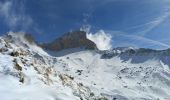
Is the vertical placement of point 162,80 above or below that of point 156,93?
above

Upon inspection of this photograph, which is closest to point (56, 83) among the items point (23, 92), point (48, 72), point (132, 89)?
point (48, 72)

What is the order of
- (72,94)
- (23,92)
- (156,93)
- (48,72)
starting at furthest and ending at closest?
1. (156,93)
2. (48,72)
3. (72,94)
4. (23,92)

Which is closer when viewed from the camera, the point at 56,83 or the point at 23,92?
the point at 23,92

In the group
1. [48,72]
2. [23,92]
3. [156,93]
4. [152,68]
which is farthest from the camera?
[152,68]

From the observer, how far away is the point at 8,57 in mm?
57969

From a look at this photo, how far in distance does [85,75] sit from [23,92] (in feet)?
427

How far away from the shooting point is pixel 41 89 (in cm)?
5019

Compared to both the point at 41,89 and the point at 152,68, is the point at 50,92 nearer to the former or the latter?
the point at 41,89

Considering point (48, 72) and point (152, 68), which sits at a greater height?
point (152, 68)

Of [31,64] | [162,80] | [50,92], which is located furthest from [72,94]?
[162,80]

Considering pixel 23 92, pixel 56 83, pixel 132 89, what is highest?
pixel 132 89

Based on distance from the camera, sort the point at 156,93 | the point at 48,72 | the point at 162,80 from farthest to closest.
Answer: the point at 162,80 → the point at 156,93 → the point at 48,72

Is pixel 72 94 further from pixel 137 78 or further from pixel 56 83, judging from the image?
pixel 137 78

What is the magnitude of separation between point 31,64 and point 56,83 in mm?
4801
